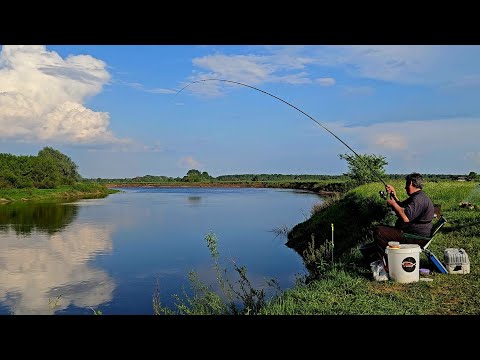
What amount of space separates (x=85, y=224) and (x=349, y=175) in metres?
11.7

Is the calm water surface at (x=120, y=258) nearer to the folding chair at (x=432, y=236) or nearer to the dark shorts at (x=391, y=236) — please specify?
the folding chair at (x=432, y=236)

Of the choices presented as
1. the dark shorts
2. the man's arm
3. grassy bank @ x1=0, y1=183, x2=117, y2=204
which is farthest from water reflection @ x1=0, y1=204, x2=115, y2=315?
→ grassy bank @ x1=0, y1=183, x2=117, y2=204

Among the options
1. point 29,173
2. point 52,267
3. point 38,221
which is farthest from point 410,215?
point 29,173

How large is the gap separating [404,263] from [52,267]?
1062cm

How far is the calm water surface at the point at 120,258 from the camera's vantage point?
10008 millimetres

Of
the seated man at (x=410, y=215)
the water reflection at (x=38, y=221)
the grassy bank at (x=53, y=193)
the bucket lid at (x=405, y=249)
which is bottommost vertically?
the water reflection at (x=38, y=221)

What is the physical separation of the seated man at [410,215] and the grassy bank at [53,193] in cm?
3570

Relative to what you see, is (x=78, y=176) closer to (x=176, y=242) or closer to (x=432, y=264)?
(x=176, y=242)

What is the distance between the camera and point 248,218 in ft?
76.9

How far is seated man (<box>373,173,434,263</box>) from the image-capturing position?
5211 millimetres

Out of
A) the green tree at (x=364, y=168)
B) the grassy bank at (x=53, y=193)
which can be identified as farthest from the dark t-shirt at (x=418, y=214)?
the grassy bank at (x=53, y=193)

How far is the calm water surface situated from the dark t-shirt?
15.7 ft
